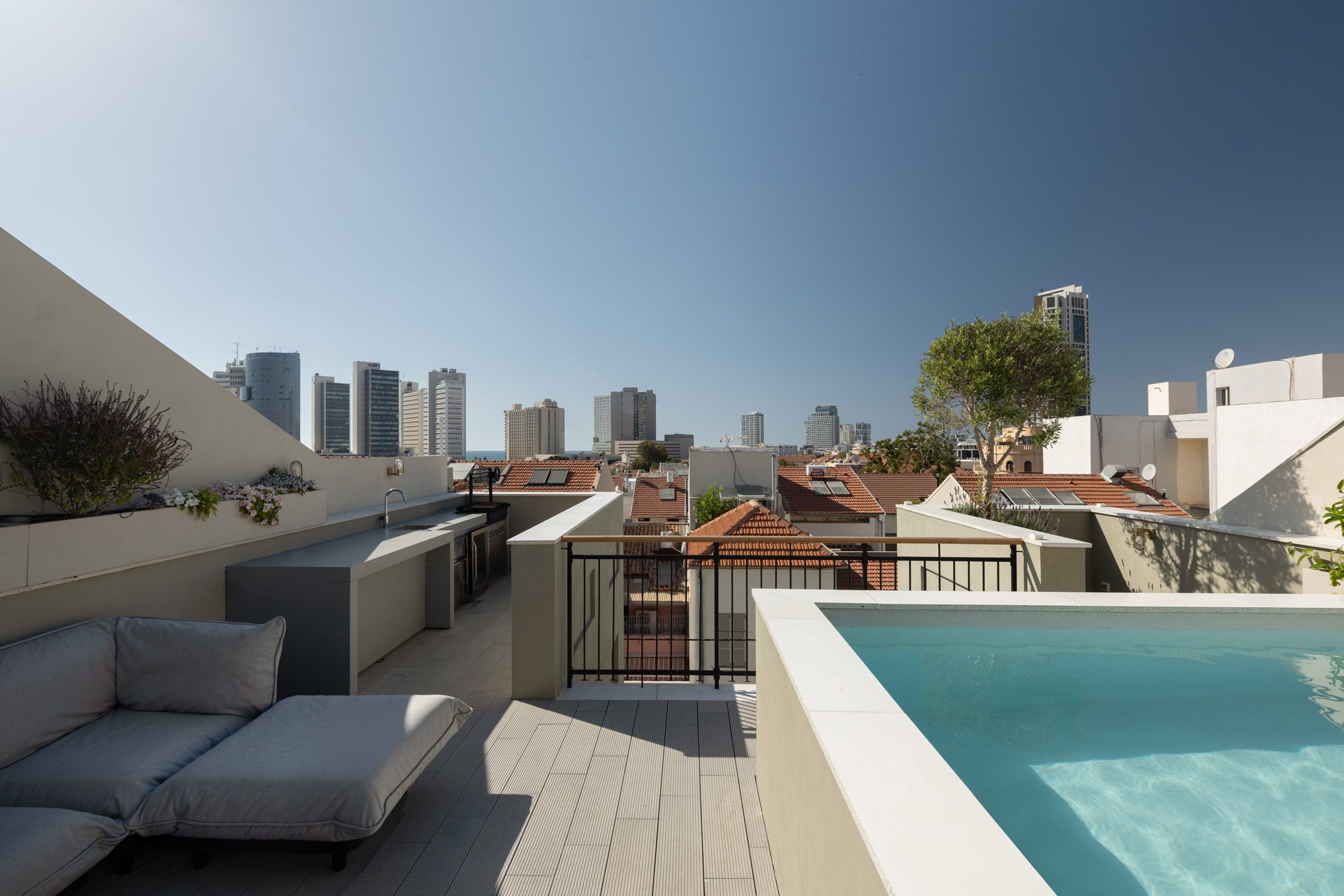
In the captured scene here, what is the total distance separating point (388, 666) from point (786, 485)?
17.1m

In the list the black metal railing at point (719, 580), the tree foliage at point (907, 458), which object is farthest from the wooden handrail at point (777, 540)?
the tree foliage at point (907, 458)

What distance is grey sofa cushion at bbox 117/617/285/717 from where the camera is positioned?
261cm

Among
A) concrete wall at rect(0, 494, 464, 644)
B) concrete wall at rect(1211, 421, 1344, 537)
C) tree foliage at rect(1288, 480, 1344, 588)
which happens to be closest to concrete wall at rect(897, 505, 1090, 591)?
tree foliage at rect(1288, 480, 1344, 588)

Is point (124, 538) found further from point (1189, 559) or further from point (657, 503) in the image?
point (657, 503)

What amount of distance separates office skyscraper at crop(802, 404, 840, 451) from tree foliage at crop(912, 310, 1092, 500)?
170526 mm

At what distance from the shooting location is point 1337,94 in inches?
356

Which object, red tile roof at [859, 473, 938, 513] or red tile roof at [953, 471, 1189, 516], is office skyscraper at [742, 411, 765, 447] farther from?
red tile roof at [953, 471, 1189, 516]

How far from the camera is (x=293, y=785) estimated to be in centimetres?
199

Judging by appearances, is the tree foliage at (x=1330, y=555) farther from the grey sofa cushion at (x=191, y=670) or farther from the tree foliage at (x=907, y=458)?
the tree foliage at (x=907, y=458)

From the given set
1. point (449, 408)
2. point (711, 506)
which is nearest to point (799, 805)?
point (711, 506)

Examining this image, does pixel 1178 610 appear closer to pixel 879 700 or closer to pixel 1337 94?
pixel 879 700

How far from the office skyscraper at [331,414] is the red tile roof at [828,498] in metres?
24.6

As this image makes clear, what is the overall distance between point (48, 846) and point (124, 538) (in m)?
1.71

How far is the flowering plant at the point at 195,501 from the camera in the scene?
3229 millimetres
